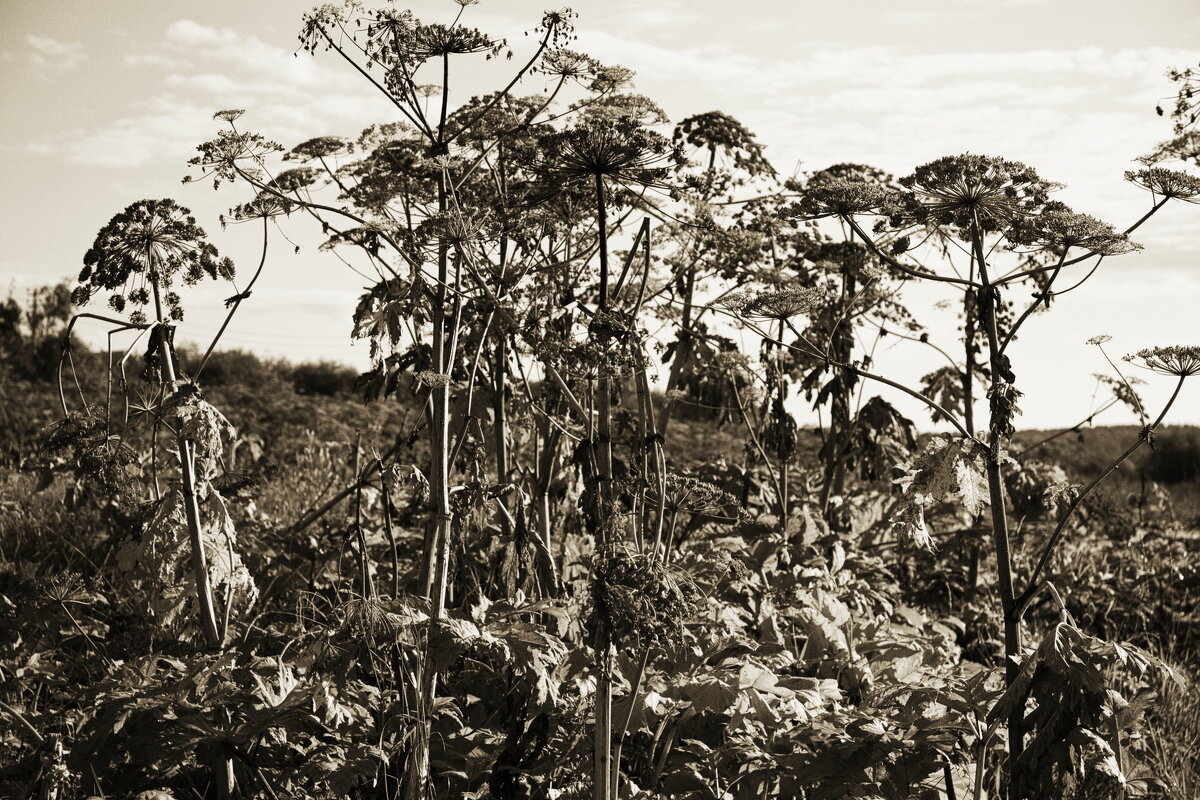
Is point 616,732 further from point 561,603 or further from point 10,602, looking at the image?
point 10,602

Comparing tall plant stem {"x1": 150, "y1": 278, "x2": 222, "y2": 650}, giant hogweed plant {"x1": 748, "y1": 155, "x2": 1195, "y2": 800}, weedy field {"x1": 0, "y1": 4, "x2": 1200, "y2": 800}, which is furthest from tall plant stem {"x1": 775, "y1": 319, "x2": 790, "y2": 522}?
tall plant stem {"x1": 150, "y1": 278, "x2": 222, "y2": 650}

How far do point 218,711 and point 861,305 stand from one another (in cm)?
425

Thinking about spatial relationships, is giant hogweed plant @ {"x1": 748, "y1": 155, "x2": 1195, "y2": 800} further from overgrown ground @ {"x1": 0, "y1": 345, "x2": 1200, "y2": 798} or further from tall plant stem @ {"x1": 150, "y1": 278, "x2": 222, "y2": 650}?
tall plant stem @ {"x1": 150, "y1": 278, "x2": 222, "y2": 650}

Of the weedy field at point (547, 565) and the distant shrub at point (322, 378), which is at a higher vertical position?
the distant shrub at point (322, 378)

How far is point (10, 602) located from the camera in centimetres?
402

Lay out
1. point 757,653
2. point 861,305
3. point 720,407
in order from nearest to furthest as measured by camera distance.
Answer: point 757,653 < point 720,407 < point 861,305

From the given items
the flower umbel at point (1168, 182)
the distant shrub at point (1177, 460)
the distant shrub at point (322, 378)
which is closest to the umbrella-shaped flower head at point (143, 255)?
the flower umbel at point (1168, 182)

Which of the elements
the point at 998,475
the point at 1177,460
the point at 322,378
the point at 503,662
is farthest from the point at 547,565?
the point at 322,378

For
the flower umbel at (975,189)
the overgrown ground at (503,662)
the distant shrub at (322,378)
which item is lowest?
the overgrown ground at (503,662)

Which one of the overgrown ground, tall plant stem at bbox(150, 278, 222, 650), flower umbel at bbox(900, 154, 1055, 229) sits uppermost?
flower umbel at bbox(900, 154, 1055, 229)

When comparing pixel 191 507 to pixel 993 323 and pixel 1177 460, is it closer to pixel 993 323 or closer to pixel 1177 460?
pixel 993 323

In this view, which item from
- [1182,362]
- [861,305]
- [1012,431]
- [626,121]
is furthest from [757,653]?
[861,305]

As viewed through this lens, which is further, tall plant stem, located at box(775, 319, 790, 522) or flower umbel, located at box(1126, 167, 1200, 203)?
tall plant stem, located at box(775, 319, 790, 522)

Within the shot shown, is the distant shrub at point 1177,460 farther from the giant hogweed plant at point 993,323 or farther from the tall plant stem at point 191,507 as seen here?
the tall plant stem at point 191,507
